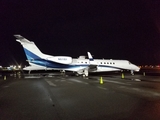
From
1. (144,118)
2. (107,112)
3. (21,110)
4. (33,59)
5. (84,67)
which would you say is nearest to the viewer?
(144,118)

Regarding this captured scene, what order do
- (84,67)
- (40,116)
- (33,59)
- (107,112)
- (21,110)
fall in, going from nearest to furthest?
(40,116)
(107,112)
(21,110)
(33,59)
(84,67)

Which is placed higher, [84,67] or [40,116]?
[84,67]

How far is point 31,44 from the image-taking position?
33938mm

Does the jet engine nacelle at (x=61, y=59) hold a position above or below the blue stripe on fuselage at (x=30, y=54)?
below

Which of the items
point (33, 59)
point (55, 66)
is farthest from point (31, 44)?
point (55, 66)

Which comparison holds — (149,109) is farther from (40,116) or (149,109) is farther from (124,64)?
(124,64)

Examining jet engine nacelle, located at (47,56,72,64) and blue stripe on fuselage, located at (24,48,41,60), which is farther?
jet engine nacelle, located at (47,56,72,64)

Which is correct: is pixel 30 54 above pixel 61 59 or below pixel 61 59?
above

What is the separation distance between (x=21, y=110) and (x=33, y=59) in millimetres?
26152

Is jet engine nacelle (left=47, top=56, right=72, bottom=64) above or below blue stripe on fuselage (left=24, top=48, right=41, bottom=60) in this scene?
below

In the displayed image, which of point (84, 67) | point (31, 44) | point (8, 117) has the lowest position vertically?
point (8, 117)

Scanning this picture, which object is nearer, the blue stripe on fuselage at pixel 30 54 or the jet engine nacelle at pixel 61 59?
the blue stripe on fuselage at pixel 30 54

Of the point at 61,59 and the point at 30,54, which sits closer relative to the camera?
the point at 30,54

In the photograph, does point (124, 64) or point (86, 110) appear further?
point (124, 64)
